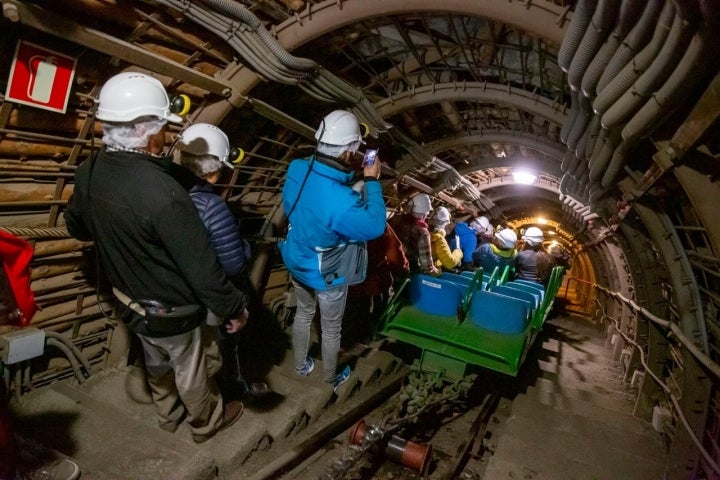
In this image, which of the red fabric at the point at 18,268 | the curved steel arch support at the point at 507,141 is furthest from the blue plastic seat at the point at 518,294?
the red fabric at the point at 18,268

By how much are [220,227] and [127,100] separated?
3.49 feet

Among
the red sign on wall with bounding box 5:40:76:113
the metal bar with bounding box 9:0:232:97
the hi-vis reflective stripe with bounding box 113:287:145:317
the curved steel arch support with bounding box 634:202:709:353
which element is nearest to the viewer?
the metal bar with bounding box 9:0:232:97

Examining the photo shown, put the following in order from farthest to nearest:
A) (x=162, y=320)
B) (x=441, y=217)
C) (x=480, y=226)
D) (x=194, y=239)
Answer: (x=480, y=226), (x=441, y=217), (x=162, y=320), (x=194, y=239)

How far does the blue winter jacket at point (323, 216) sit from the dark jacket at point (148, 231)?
1263mm

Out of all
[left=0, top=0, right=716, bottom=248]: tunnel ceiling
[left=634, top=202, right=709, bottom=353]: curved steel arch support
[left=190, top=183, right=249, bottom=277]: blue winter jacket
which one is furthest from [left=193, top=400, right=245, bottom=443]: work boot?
[left=634, top=202, right=709, bottom=353]: curved steel arch support

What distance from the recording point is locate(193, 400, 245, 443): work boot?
10.8 ft

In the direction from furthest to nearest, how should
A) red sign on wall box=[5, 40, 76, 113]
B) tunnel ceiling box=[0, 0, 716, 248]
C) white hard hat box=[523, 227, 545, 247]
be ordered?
white hard hat box=[523, 227, 545, 247], tunnel ceiling box=[0, 0, 716, 248], red sign on wall box=[5, 40, 76, 113]

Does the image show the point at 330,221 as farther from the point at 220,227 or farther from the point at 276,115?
the point at 276,115

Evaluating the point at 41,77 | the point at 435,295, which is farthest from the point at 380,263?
the point at 41,77

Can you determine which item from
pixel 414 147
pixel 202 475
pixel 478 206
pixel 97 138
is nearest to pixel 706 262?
pixel 414 147

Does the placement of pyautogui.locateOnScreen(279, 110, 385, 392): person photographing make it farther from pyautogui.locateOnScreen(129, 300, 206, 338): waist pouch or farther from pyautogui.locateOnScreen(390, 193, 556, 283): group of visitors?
pyautogui.locateOnScreen(390, 193, 556, 283): group of visitors

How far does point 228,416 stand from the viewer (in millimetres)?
3520

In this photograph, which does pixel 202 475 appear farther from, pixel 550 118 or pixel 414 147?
pixel 414 147

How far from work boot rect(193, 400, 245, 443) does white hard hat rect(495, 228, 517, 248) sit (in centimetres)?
689
